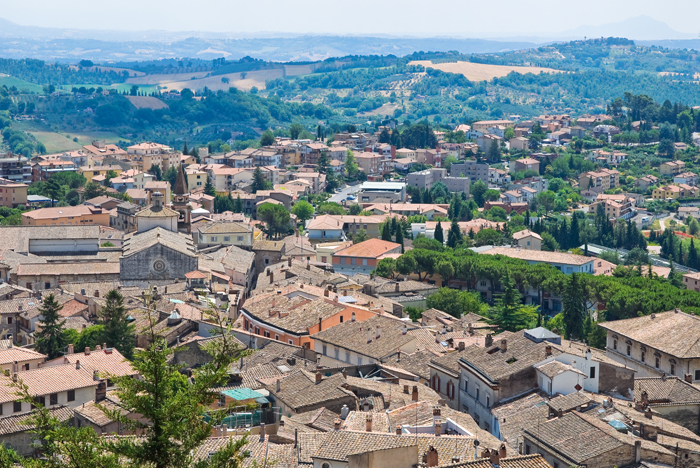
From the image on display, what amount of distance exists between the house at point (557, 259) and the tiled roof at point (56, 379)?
53925 mm

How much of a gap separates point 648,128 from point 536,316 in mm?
133298

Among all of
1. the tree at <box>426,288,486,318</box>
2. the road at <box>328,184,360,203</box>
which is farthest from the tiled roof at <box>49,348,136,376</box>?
the road at <box>328,184,360,203</box>

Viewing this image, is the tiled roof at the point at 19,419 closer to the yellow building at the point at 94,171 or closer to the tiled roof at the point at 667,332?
the tiled roof at the point at 667,332

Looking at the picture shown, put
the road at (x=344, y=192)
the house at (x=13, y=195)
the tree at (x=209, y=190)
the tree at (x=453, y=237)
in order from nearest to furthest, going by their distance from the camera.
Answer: the tree at (x=453, y=237), the house at (x=13, y=195), the tree at (x=209, y=190), the road at (x=344, y=192)

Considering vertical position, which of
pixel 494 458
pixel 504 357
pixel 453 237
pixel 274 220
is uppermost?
pixel 494 458

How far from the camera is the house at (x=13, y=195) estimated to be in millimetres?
101125

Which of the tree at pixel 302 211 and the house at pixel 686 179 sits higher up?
the tree at pixel 302 211

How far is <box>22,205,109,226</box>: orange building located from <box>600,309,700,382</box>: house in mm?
51947

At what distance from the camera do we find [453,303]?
200 feet

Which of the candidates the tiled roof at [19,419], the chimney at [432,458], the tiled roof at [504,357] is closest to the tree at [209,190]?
the tiled roof at [504,357]

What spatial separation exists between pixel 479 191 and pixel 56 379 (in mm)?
106630

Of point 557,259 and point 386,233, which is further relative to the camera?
point 386,233

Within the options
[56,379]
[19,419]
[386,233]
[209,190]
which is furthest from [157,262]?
[209,190]

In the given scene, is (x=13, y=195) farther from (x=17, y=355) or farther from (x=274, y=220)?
(x=17, y=355)
